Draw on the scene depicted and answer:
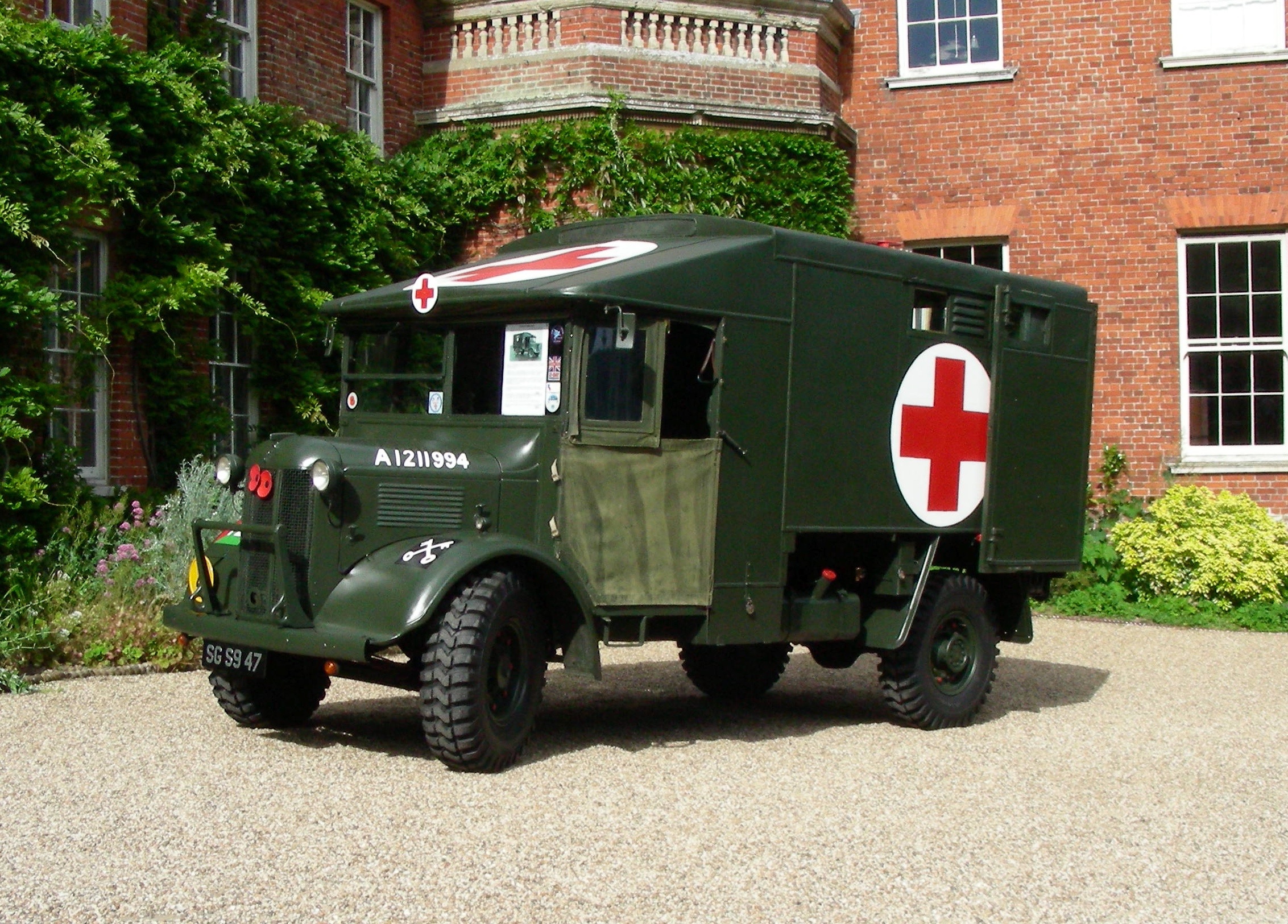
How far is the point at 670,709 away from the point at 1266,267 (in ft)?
30.8

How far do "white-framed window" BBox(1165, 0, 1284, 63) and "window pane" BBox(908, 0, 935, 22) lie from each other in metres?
2.42

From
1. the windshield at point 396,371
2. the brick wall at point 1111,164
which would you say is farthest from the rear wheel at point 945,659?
the brick wall at point 1111,164

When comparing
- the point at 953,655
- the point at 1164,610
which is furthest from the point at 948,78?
the point at 953,655

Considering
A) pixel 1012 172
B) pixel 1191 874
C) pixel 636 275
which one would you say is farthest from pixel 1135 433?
pixel 1191 874

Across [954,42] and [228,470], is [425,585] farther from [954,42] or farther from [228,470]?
[954,42]

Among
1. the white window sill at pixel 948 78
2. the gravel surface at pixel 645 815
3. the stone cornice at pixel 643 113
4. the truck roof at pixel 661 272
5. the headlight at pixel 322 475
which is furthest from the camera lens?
the white window sill at pixel 948 78

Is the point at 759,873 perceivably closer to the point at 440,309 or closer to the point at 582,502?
the point at 582,502

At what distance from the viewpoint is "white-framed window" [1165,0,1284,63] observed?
1541cm

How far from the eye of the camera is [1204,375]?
15438 mm

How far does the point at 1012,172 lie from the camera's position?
1587 centimetres

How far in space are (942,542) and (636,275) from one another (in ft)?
9.35

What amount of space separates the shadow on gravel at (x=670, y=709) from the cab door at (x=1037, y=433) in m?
1.01

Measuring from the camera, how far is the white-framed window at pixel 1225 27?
15406 millimetres

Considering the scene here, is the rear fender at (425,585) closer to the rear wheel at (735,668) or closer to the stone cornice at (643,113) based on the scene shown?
the rear wheel at (735,668)
